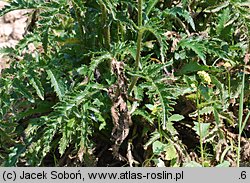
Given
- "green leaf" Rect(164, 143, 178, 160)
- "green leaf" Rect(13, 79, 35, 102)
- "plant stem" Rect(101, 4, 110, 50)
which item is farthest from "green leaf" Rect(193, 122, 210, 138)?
"green leaf" Rect(13, 79, 35, 102)

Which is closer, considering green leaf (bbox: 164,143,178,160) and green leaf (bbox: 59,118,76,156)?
green leaf (bbox: 59,118,76,156)

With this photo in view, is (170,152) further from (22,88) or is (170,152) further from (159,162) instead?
(22,88)

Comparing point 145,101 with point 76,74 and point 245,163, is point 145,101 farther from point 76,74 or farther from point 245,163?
point 245,163

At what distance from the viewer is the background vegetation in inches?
128

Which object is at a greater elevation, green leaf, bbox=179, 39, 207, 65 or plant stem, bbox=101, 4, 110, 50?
plant stem, bbox=101, 4, 110, 50

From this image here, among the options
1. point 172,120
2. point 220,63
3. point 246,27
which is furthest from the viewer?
point 220,63

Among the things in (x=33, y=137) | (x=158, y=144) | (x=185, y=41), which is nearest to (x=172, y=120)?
(x=158, y=144)

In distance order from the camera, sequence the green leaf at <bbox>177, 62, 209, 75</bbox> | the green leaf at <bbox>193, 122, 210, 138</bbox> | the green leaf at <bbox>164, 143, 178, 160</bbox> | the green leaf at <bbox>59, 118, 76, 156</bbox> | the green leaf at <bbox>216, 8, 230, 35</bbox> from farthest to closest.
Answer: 1. the green leaf at <bbox>216, 8, 230, 35</bbox>
2. the green leaf at <bbox>177, 62, 209, 75</bbox>
3. the green leaf at <bbox>193, 122, 210, 138</bbox>
4. the green leaf at <bbox>164, 143, 178, 160</bbox>
5. the green leaf at <bbox>59, 118, 76, 156</bbox>

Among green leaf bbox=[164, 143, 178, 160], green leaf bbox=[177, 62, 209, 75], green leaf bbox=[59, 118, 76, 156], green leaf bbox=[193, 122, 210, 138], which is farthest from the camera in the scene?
green leaf bbox=[177, 62, 209, 75]

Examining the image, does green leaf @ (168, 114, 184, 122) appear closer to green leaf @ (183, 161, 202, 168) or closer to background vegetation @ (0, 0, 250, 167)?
background vegetation @ (0, 0, 250, 167)

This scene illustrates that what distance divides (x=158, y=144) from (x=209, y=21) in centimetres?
94

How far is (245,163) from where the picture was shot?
350 centimetres

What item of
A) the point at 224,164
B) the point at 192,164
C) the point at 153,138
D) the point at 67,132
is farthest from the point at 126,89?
the point at 224,164

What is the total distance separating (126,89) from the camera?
3.37 meters
